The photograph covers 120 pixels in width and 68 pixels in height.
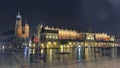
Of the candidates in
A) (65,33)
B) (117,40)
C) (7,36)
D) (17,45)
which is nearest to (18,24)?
(7,36)

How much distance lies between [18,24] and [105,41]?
207ft

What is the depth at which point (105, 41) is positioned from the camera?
146000 mm

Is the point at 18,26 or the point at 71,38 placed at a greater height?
the point at 18,26

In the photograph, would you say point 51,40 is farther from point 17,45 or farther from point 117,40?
point 117,40

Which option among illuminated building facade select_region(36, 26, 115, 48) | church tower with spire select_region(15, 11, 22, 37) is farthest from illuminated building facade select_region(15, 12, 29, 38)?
illuminated building facade select_region(36, 26, 115, 48)

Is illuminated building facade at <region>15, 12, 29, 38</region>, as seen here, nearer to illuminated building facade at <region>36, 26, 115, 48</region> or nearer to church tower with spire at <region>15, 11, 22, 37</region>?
church tower with spire at <region>15, 11, 22, 37</region>

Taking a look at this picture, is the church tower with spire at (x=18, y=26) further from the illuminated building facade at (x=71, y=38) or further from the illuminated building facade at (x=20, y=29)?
the illuminated building facade at (x=71, y=38)

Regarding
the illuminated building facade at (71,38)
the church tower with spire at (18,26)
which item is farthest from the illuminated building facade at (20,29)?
the illuminated building facade at (71,38)

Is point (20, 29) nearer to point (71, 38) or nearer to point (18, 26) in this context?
point (18, 26)

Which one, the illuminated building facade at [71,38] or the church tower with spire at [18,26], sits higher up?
the church tower with spire at [18,26]

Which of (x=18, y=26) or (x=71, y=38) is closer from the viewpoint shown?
(x=71, y=38)

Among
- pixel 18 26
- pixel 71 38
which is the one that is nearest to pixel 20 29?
pixel 18 26

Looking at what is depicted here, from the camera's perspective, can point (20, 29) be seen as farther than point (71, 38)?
Yes

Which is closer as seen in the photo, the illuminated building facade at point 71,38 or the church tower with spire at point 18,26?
the illuminated building facade at point 71,38
